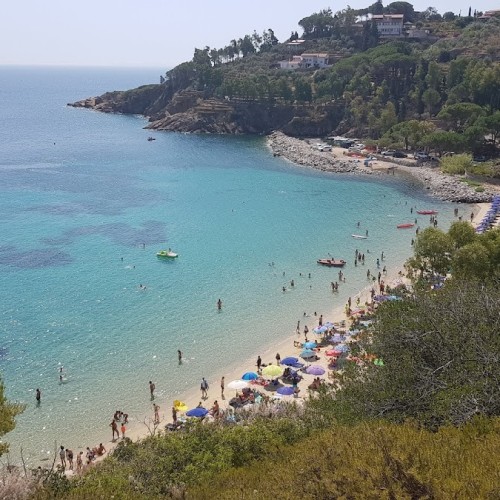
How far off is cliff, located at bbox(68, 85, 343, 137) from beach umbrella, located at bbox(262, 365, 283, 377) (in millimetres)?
84041

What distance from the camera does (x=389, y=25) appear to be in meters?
139

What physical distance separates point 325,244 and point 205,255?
10.7 m

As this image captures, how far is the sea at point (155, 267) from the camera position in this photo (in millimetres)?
28766

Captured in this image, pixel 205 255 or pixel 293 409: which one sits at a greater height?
pixel 293 409

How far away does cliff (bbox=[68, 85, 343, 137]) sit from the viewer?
108 meters

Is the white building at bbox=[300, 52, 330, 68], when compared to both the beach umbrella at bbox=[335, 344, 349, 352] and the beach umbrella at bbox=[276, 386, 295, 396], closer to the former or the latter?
the beach umbrella at bbox=[335, 344, 349, 352]

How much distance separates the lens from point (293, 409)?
72.7 ft

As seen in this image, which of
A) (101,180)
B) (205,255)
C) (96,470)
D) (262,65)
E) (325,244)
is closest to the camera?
(96,470)

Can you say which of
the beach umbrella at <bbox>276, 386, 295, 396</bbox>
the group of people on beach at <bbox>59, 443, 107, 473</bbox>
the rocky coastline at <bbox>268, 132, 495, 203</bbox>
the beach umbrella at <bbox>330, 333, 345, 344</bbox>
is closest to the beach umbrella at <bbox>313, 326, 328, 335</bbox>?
the beach umbrella at <bbox>330, 333, 345, 344</bbox>

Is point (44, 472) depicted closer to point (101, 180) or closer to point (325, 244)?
point (325, 244)

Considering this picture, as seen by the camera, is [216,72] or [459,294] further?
[216,72]

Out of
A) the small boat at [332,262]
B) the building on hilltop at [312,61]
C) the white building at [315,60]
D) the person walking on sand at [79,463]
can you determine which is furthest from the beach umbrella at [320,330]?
the white building at [315,60]

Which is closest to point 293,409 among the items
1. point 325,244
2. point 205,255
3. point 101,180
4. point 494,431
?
point 494,431

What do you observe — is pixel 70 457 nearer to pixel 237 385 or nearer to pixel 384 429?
pixel 237 385
